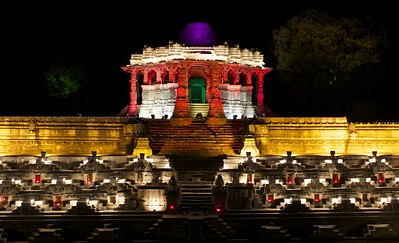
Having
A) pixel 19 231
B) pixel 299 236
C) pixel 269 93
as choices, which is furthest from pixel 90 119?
pixel 269 93

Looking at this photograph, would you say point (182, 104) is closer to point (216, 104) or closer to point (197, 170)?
point (216, 104)

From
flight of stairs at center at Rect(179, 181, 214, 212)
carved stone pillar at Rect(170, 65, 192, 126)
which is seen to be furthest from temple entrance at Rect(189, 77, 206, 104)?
flight of stairs at center at Rect(179, 181, 214, 212)

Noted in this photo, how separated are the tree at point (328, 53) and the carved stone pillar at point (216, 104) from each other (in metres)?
7.72

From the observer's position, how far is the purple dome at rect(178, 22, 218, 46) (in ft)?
141

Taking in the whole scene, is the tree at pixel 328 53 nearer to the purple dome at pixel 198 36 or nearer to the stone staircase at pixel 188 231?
the purple dome at pixel 198 36

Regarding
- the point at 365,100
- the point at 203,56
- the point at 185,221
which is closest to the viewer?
the point at 185,221

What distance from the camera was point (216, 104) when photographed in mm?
36156

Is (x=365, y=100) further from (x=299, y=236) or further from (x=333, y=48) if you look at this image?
(x=299, y=236)

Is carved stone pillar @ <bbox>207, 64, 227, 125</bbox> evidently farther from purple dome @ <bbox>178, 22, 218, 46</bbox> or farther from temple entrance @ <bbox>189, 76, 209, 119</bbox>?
purple dome @ <bbox>178, 22, 218, 46</bbox>

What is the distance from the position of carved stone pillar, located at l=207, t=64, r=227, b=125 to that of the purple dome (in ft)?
15.8

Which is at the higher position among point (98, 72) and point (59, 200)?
point (98, 72)

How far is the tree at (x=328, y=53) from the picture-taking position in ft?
137

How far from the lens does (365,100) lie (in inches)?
1831

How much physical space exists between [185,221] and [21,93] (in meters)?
29.4
